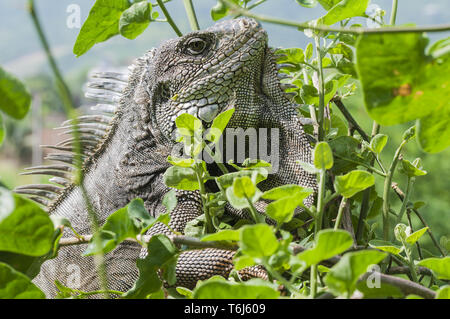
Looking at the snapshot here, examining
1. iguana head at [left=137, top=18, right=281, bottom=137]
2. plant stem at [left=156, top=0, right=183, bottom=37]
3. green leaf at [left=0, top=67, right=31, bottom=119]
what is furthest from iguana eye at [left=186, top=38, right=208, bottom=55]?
green leaf at [left=0, top=67, right=31, bottom=119]

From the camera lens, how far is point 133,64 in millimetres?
2006

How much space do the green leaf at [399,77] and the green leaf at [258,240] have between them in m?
0.22

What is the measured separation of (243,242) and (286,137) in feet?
3.08

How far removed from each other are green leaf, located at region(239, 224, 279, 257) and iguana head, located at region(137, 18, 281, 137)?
3.35ft

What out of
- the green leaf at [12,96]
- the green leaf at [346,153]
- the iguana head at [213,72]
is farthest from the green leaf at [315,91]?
the green leaf at [12,96]

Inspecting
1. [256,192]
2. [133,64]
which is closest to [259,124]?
[133,64]

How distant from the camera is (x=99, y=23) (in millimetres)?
1210

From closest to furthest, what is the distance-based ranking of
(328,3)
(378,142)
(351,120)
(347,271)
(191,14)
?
(347,271) < (378,142) < (328,3) < (351,120) < (191,14)

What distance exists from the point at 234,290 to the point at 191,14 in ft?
3.40

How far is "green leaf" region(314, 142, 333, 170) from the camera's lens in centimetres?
86

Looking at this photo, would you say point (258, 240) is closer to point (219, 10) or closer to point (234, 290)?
point (234, 290)

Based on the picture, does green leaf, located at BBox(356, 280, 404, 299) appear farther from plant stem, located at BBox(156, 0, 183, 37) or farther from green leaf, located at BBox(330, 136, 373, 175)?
plant stem, located at BBox(156, 0, 183, 37)

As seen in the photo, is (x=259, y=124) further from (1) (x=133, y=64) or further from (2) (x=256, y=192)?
(2) (x=256, y=192)

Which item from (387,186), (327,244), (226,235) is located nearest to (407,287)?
(327,244)
